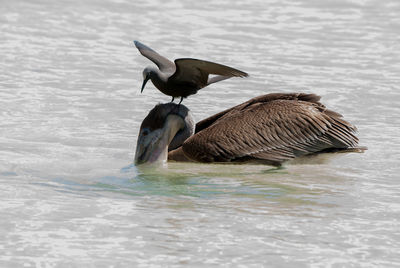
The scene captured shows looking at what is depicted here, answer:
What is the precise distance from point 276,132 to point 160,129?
1011 millimetres

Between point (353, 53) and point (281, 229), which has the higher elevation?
point (353, 53)

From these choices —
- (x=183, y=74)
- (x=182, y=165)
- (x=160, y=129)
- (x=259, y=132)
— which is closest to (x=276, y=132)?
(x=259, y=132)

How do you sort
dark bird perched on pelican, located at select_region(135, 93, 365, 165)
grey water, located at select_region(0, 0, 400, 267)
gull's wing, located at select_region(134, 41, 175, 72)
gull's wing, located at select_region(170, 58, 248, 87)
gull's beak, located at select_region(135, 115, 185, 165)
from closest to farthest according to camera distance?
grey water, located at select_region(0, 0, 400, 267)
gull's wing, located at select_region(170, 58, 248, 87)
gull's wing, located at select_region(134, 41, 175, 72)
dark bird perched on pelican, located at select_region(135, 93, 365, 165)
gull's beak, located at select_region(135, 115, 185, 165)

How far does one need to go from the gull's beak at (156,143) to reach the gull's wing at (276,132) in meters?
0.26

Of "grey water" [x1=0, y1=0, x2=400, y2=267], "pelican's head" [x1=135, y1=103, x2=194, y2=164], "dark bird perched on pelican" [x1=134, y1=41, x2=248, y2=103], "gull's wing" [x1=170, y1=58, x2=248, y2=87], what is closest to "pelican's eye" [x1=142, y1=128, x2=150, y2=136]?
"pelican's head" [x1=135, y1=103, x2=194, y2=164]

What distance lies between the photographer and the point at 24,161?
8.48 m

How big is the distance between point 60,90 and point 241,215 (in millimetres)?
4863

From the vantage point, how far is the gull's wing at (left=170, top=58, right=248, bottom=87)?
780cm

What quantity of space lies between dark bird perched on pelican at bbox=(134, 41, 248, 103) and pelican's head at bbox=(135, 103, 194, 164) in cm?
39

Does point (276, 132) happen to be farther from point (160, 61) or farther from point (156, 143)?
point (160, 61)

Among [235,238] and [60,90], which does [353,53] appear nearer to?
[60,90]

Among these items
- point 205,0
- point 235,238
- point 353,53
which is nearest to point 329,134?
point 235,238

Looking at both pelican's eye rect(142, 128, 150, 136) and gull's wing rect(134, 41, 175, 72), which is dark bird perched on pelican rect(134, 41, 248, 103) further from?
pelican's eye rect(142, 128, 150, 136)

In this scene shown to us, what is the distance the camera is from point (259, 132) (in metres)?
8.70
